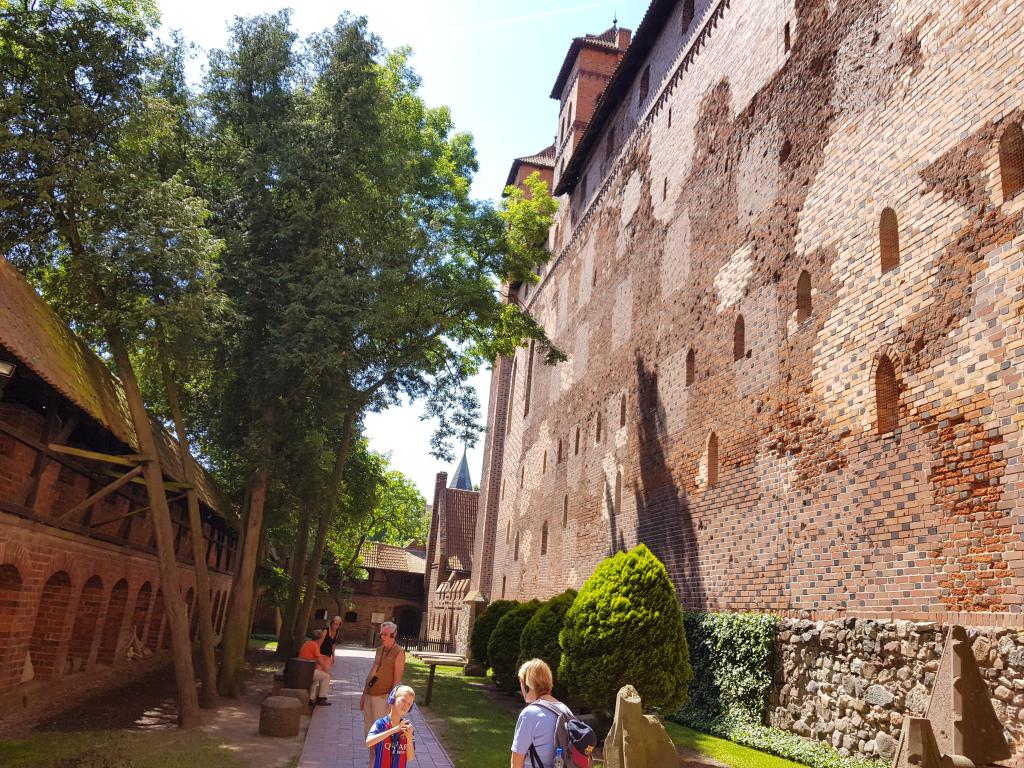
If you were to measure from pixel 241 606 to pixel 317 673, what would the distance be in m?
2.02

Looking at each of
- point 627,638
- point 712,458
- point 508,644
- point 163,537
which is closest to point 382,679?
point 627,638

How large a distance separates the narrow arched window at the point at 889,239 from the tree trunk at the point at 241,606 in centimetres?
1070

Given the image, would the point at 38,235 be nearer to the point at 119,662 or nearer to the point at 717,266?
the point at 119,662

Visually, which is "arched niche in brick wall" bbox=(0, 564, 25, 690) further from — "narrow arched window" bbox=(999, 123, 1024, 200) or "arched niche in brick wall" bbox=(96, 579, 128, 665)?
"narrow arched window" bbox=(999, 123, 1024, 200)

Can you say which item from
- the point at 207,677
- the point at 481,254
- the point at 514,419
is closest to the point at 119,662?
the point at 207,677

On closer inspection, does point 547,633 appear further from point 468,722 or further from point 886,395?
point 886,395

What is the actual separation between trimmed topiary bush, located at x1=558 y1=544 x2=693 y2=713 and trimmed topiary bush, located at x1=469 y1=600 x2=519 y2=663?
10457 mm

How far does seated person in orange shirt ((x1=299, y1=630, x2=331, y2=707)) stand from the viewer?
43.3ft

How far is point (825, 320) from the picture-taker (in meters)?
10.6

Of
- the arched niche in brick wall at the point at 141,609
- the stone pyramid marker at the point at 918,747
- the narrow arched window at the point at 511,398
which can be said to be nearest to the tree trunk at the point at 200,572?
the arched niche in brick wall at the point at 141,609

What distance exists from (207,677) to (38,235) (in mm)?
7135

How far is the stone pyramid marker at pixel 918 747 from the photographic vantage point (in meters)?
5.72

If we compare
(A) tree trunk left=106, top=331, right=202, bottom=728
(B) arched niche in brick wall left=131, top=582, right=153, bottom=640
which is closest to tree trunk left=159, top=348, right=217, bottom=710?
(A) tree trunk left=106, top=331, right=202, bottom=728

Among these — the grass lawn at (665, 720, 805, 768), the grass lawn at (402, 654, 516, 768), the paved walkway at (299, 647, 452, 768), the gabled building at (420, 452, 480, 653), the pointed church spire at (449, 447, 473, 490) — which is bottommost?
the paved walkway at (299, 647, 452, 768)
